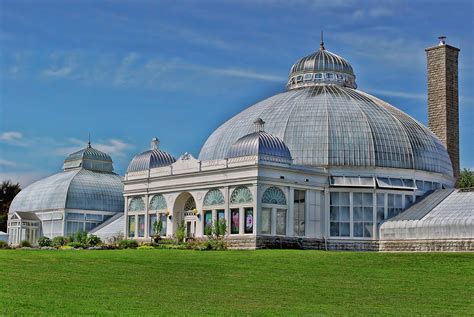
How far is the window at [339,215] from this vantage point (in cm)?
7619

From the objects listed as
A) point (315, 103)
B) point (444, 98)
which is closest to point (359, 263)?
point (315, 103)

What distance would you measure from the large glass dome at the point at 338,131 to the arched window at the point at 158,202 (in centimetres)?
740

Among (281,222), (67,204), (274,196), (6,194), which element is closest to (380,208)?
(281,222)

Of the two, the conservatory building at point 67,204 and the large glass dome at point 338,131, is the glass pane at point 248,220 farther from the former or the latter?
the conservatory building at point 67,204

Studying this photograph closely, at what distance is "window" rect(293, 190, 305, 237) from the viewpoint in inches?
2901

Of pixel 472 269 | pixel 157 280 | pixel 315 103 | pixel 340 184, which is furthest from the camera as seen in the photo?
pixel 315 103

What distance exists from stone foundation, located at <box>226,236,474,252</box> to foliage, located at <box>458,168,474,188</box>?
127ft

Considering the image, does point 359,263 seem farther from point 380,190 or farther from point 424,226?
point 380,190

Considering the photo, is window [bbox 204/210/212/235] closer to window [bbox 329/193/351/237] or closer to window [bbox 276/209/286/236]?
window [bbox 276/209/286/236]

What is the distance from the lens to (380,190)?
7719 centimetres

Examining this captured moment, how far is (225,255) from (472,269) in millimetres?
15763

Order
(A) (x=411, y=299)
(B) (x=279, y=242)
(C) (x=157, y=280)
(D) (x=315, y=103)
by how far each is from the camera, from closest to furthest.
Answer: (A) (x=411, y=299)
(C) (x=157, y=280)
(B) (x=279, y=242)
(D) (x=315, y=103)

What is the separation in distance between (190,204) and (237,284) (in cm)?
4038

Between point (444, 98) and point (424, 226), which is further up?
point (444, 98)
